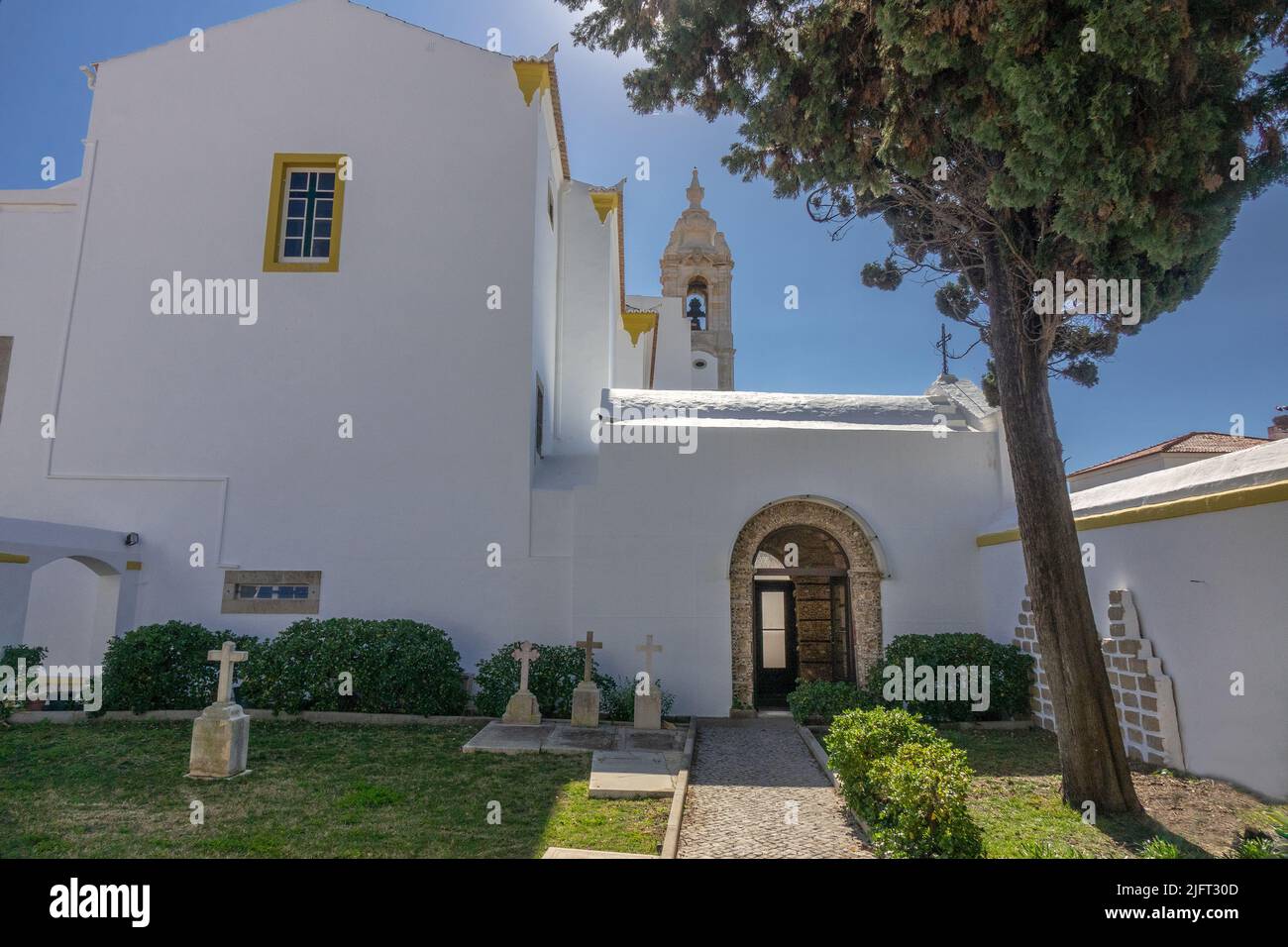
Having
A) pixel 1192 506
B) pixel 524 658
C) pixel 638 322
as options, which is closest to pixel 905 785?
pixel 1192 506

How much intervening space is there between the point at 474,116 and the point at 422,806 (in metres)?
10.8

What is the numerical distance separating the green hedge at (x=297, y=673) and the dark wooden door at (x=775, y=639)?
6.20m

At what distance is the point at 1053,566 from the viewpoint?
6.94 m

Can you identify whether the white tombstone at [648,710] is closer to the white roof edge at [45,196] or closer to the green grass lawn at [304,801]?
the green grass lawn at [304,801]

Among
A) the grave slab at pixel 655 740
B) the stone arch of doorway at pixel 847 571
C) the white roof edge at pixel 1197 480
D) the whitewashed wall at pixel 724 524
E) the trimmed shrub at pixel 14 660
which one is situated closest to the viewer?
the white roof edge at pixel 1197 480

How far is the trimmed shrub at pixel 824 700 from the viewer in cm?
992

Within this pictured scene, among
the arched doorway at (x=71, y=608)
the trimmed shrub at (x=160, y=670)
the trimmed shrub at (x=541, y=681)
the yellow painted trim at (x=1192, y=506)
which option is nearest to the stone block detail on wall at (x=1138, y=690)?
the yellow painted trim at (x=1192, y=506)

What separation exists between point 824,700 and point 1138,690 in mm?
3587

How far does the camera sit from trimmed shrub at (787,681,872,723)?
992 cm

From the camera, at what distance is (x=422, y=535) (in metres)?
11.6

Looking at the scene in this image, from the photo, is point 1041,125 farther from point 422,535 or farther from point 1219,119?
point 422,535

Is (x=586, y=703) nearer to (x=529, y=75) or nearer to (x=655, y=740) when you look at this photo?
(x=655, y=740)
